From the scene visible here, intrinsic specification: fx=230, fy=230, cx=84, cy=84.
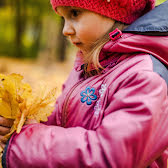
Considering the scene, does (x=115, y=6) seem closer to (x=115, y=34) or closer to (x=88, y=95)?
(x=115, y=34)

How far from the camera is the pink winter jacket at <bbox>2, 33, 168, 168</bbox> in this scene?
3.77 feet

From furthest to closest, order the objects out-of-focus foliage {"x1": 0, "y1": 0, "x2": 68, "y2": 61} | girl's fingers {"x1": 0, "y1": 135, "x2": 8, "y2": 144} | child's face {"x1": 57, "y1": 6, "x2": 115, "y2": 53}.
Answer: out-of-focus foliage {"x1": 0, "y1": 0, "x2": 68, "y2": 61} < child's face {"x1": 57, "y1": 6, "x2": 115, "y2": 53} < girl's fingers {"x1": 0, "y1": 135, "x2": 8, "y2": 144}

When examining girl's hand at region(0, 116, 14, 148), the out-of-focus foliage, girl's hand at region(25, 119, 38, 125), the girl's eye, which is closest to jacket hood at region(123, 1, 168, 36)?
the girl's eye

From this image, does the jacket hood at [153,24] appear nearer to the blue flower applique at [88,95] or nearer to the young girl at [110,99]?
the young girl at [110,99]

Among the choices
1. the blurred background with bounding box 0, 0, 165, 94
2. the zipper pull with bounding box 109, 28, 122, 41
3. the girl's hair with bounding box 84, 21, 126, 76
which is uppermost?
the zipper pull with bounding box 109, 28, 122, 41

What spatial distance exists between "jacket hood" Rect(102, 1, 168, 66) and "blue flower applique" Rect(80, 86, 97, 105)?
30 centimetres

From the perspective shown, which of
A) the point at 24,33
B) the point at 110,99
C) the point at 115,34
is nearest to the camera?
the point at 110,99

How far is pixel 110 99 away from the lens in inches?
54.3

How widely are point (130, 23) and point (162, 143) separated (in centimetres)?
84

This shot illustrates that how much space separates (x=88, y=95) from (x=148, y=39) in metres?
0.52

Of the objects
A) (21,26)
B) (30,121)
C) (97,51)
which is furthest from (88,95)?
(21,26)

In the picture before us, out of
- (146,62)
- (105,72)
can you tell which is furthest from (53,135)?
(146,62)

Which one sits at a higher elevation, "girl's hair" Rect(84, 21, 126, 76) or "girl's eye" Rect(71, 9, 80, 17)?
"girl's eye" Rect(71, 9, 80, 17)

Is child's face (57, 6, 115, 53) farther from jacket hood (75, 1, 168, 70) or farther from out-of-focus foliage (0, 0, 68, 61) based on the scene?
out-of-focus foliage (0, 0, 68, 61)
